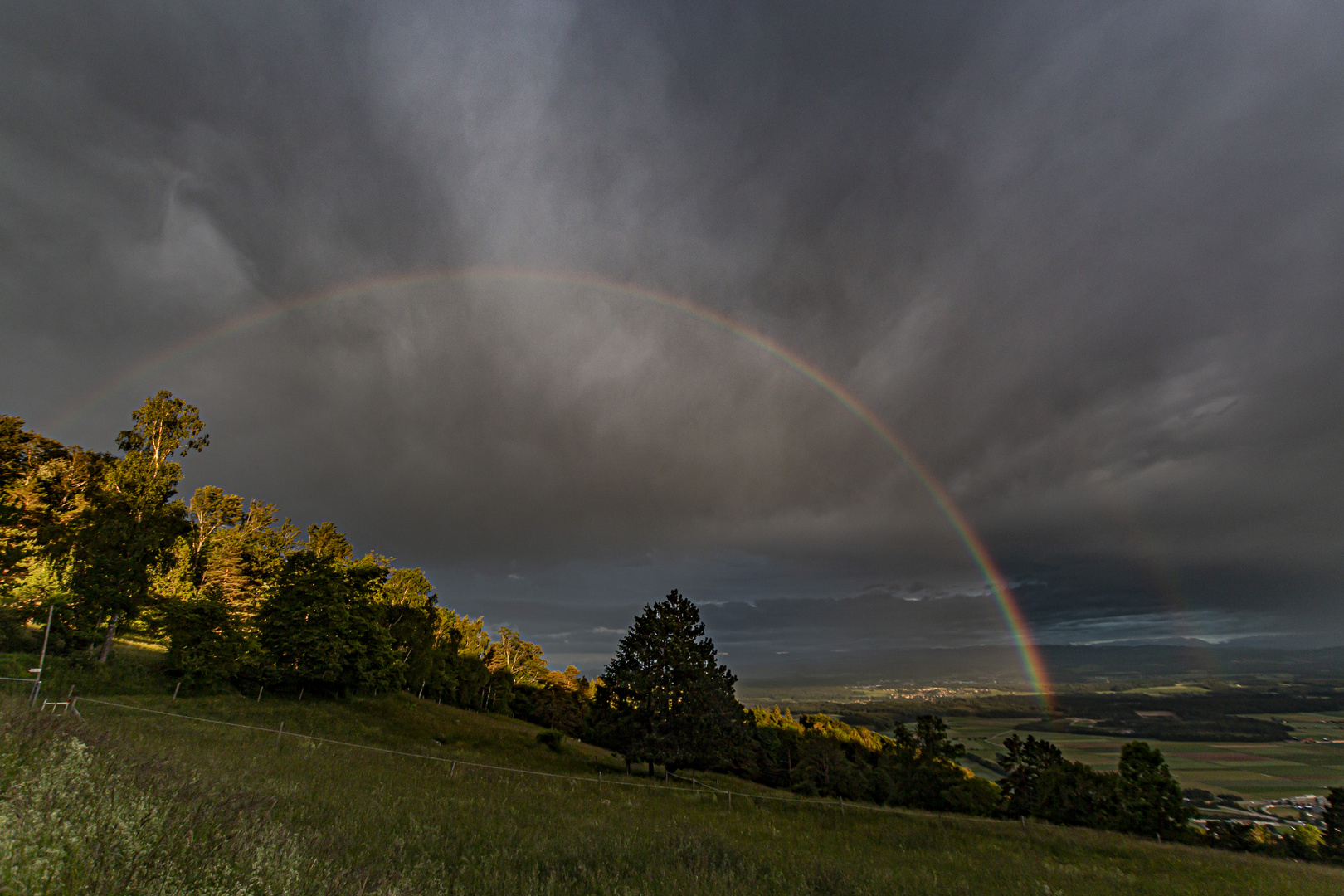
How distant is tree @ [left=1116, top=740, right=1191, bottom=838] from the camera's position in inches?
1711

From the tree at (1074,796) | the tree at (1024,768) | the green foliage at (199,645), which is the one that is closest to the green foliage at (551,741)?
the green foliage at (199,645)

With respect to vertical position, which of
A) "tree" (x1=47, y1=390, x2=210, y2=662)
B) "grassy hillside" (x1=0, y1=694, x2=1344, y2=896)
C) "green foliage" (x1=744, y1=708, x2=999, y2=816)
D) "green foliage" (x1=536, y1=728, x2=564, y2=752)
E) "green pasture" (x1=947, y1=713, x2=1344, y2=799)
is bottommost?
"green pasture" (x1=947, y1=713, x2=1344, y2=799)

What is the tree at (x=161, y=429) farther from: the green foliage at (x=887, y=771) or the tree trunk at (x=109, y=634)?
the green foliage at (x=887, y=771)

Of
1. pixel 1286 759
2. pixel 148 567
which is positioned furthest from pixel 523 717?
pixel 1286 759

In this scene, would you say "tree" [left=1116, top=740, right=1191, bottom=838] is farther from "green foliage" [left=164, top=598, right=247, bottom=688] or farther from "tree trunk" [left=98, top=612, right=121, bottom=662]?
"tree trunk" [left=98, top=612, right=121, bottom=662]

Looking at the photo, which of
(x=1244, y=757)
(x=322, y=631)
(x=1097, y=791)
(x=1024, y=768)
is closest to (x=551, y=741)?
(x=322, y=631)

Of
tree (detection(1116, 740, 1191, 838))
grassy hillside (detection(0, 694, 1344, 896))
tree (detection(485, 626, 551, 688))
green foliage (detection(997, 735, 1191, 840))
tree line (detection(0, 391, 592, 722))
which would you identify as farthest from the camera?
tree (detection(485, 626, 551, 688))

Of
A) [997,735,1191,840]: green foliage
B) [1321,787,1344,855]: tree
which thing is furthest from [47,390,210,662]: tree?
[1321,787,1344,855]: tree

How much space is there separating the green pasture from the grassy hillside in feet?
268

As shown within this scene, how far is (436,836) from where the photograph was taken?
9.74 m

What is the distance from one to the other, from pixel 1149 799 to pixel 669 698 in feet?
136

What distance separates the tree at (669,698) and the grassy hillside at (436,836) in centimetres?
963

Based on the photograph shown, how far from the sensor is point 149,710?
84.1 ft

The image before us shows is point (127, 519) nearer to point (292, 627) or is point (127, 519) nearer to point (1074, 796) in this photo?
point (292, 627)
